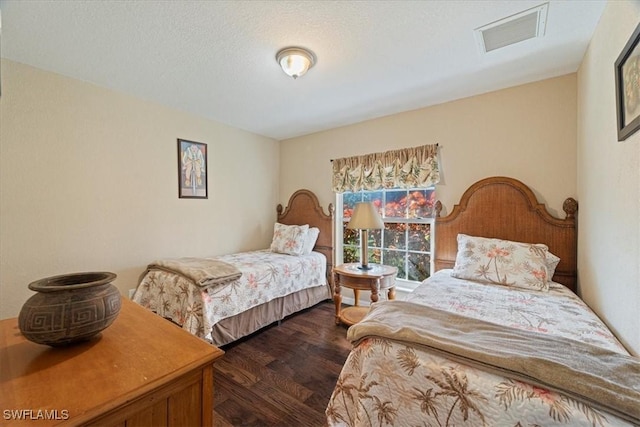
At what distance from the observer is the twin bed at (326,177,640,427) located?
0.84 metres

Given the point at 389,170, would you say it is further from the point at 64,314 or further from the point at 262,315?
the point at 64,314

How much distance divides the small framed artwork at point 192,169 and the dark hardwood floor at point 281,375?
1.79 m

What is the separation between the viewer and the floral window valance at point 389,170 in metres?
2.80

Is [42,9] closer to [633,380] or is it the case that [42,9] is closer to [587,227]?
[633,380]

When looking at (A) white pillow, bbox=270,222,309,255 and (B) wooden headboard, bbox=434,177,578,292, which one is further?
(A) white pillow, bbox=270,222,309,255

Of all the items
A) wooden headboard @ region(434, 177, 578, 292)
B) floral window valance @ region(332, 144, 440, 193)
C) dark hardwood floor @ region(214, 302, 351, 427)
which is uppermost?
floral window valance @ region(332, 144, 440, 193)

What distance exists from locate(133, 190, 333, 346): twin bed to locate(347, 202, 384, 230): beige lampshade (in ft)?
2.85

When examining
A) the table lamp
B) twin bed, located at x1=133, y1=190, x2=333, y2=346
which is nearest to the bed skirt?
twin bed, located at x1=133, y1=190, x2=333, y2=346

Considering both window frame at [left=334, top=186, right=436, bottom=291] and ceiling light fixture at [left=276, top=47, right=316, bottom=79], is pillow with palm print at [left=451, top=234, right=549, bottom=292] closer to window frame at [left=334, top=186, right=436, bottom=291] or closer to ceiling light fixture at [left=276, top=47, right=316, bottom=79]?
window frame at [left=334, top=186, right=436, bottom=291]

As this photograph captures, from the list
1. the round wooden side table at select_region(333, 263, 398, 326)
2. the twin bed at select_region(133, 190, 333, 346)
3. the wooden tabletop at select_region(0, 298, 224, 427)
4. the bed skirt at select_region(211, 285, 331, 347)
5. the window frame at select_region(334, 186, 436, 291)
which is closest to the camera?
the wooden tabletop at select_region(0, 298, 224, 427)

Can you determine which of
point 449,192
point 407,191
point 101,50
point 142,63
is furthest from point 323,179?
point 101,50

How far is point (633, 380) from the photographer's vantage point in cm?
85

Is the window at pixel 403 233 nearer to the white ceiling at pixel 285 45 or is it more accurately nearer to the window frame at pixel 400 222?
the window frame at pixel 400 222

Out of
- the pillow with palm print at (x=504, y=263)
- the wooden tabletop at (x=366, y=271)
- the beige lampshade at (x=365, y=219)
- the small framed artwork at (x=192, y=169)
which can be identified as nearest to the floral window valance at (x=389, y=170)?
the beige lampshade at (x=365, y=219)
